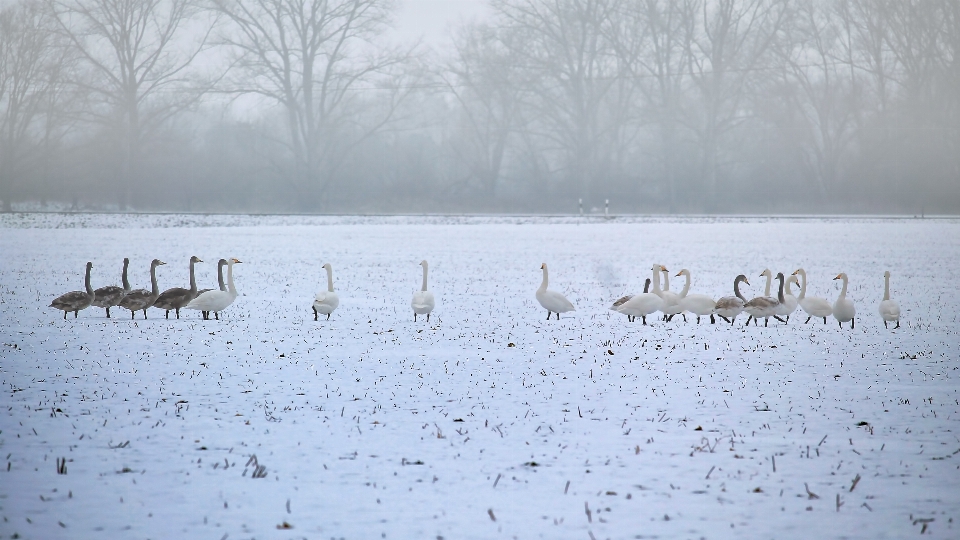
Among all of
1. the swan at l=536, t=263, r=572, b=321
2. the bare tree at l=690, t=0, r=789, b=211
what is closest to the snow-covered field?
the swan at l=536, t=263, r=572, b=321

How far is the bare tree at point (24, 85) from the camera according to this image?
148ft

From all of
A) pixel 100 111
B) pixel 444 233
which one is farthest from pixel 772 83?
pixel 100 111

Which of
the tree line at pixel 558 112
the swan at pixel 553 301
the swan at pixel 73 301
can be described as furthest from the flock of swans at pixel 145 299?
the tree line at pixel 558 112

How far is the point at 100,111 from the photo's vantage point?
48.0m

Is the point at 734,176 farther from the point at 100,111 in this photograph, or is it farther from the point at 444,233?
the point at 100,111

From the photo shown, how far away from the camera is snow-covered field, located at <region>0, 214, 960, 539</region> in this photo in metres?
4.49

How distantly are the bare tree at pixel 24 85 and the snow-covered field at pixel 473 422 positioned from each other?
1410 inches

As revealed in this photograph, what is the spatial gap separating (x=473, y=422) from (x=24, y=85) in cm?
4666

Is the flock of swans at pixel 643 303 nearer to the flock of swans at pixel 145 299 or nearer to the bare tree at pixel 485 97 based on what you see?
the flock of swans at pixel 145 299

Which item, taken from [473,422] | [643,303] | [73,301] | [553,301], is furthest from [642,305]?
[73,301]

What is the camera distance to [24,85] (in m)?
45.8

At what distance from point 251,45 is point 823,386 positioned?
43828 mm

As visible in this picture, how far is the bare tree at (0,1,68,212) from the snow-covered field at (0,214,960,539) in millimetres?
35819

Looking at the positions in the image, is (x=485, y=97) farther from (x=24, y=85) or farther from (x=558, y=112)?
(x=24, y=85)
